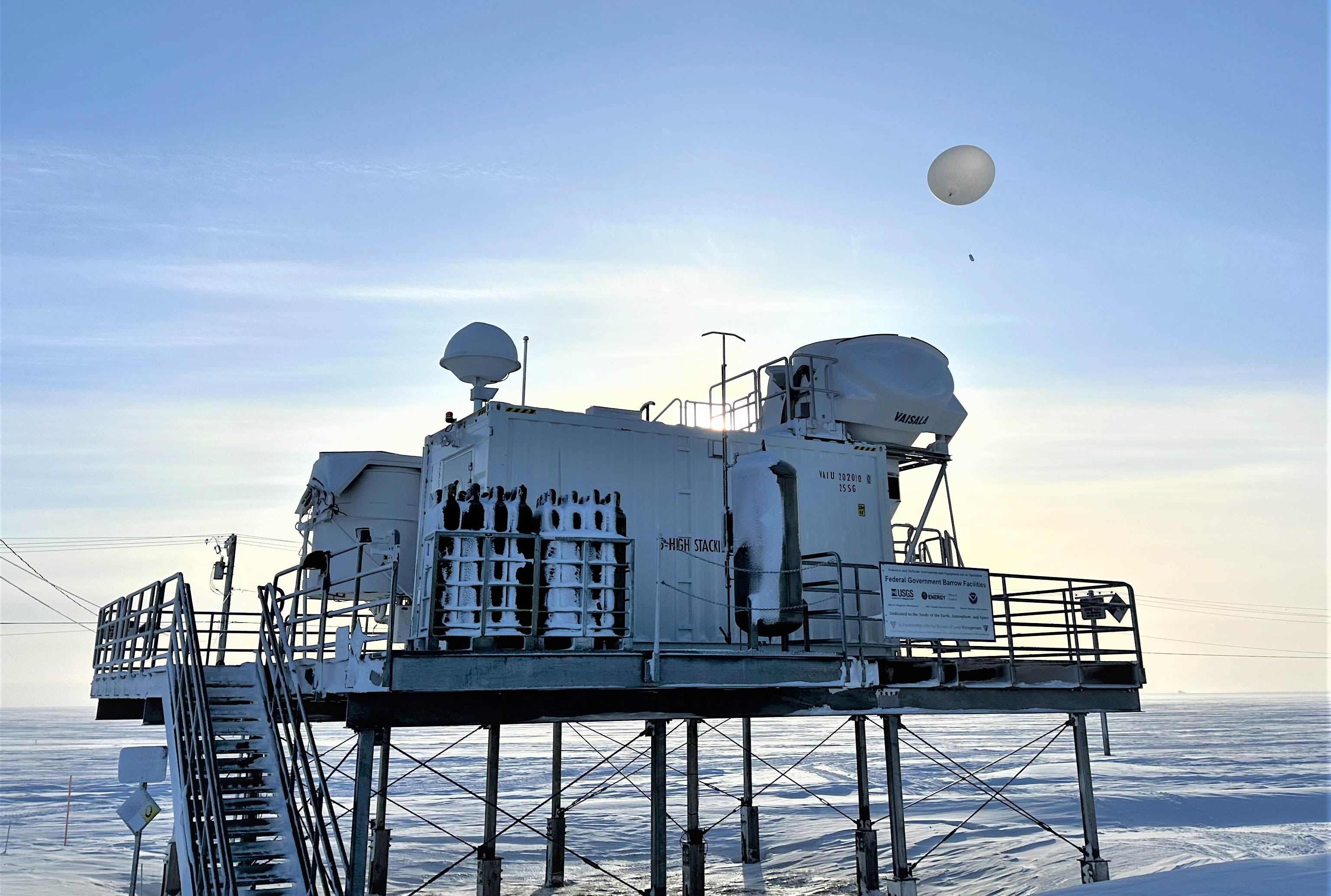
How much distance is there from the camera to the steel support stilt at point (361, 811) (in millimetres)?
10711

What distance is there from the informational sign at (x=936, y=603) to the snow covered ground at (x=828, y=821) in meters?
3.68

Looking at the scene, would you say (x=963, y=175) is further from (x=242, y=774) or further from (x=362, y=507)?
(x=242, y=774)

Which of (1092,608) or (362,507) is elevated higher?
(362,507)

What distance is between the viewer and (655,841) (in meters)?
13.6

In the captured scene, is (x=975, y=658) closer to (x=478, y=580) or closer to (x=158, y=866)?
(x=478, y=580)

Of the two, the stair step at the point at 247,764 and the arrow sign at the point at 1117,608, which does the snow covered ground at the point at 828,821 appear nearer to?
the arrow sign at the point at 1117,608

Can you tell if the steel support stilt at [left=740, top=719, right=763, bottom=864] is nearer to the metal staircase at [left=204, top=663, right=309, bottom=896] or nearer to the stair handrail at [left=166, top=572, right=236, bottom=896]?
the metal staircase at [left=204, top=663, right=309, bottom=896]

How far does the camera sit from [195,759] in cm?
1045

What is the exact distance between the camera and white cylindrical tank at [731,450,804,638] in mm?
14031

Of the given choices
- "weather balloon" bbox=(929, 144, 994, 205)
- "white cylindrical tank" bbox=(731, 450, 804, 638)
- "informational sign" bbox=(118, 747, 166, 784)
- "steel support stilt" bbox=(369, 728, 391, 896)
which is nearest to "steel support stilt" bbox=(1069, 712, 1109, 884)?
"white cylindrical tank" bbox=(731, 450, 804, 638)

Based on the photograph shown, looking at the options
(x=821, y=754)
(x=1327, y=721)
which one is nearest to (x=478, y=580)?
(x=821, y=754)

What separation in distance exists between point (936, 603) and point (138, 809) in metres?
11.7

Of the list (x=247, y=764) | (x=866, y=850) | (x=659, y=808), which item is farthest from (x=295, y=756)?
(x=866, y=850)

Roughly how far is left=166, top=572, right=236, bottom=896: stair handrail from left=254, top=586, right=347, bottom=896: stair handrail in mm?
756
